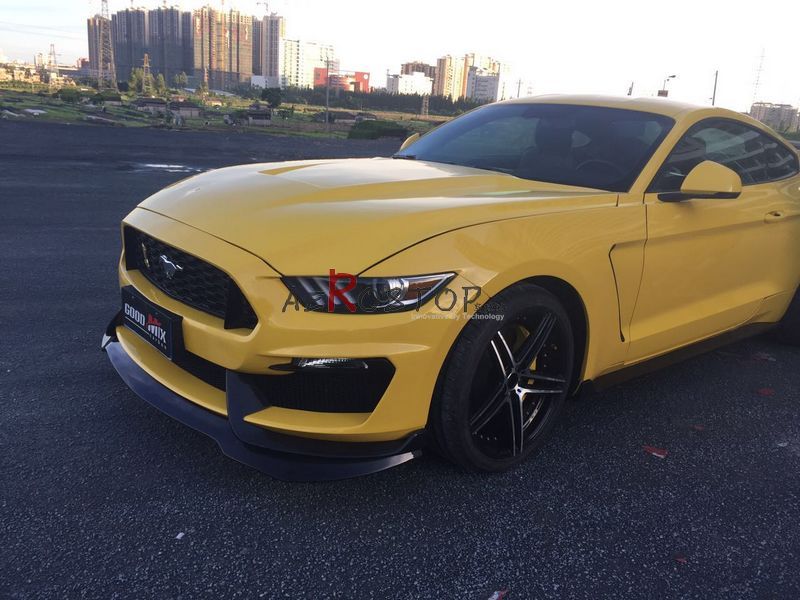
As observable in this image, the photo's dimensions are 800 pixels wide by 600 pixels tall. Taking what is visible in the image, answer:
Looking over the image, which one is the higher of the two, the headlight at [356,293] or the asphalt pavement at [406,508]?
the headlight at [356,293]

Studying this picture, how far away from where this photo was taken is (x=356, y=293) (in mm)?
2225

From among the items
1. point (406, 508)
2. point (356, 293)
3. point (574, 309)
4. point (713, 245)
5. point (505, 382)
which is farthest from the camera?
point (713, 245)

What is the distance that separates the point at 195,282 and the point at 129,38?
134170mm

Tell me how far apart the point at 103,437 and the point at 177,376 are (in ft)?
1.86

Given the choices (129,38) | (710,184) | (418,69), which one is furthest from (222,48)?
(710,184)

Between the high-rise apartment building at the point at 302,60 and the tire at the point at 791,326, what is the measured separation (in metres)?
130

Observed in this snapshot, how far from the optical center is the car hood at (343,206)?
7.55ft

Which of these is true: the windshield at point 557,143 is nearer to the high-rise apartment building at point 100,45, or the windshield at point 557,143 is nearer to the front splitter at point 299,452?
the front splitter at point 299,452

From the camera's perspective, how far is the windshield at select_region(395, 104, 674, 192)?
332 centimetres

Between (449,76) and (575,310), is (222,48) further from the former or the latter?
(575,310)

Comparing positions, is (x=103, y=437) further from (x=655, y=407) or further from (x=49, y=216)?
(x=49, y=216)

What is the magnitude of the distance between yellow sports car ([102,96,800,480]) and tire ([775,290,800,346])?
80cm

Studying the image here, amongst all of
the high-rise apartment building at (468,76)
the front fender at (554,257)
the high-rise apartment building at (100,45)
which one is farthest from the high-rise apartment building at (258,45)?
the front fender at (554,257)

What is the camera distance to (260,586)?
6.72ft
